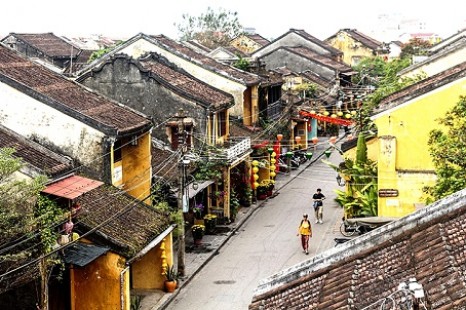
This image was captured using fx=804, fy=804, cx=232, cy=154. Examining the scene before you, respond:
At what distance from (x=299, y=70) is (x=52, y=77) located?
1584 inches

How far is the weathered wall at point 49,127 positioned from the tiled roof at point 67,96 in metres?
0.21

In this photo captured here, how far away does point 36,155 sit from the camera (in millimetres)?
21281

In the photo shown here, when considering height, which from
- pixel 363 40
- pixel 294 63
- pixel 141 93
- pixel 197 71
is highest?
pixel 141 93

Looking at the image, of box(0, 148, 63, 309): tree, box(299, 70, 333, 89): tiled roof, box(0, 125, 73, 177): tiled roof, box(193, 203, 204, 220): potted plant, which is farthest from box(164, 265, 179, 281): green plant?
box(299, 70, 333, 89): tiled roof

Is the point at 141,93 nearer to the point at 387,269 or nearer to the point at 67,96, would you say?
the point at 67,96

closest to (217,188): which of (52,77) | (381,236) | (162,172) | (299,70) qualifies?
(162,172)

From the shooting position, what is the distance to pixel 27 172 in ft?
64.2

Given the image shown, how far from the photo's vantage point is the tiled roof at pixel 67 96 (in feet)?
76.8

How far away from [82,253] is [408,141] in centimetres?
1141

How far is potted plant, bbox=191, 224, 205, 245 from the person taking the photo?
3138cm

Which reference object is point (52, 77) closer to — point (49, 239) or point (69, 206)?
point (69, 206)

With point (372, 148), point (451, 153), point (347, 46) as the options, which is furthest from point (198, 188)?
point (347, 46)

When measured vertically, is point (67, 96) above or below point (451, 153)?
above

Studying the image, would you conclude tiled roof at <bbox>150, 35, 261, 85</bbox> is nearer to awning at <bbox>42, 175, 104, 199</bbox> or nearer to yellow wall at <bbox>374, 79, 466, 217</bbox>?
yellow wall at <bbox>374, 79, 466, 217</bbox>
